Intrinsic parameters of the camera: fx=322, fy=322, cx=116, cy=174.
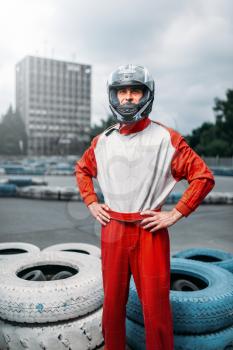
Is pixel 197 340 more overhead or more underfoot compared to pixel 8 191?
more overhead

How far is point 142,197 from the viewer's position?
167cm

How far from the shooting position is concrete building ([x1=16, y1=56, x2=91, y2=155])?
94.3 meters

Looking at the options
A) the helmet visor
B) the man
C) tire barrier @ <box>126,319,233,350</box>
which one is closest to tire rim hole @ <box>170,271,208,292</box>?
tire barrier @ <box>126,319,233,350</box>

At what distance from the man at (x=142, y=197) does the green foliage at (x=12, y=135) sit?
73931 mm

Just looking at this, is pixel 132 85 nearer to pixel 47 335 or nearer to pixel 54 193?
pixel 47 335

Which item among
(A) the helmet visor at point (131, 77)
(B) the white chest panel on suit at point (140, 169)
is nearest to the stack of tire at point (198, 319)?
(B) the white chest panel on suit at point (140, 169)

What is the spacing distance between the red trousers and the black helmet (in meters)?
0.55

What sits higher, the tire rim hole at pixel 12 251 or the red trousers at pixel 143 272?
the red trousers at pixel 143 272

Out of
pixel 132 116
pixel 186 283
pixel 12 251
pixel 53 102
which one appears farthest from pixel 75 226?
pixel 53 102

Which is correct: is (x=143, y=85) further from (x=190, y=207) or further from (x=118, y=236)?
(x=118, y=236)

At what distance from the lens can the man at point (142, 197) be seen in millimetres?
1604

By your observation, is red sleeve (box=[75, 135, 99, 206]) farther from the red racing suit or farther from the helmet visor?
the helmet visor

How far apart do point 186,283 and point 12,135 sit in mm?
79045

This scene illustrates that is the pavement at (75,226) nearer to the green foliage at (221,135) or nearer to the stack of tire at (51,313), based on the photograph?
the stack of tire at (51,313)
